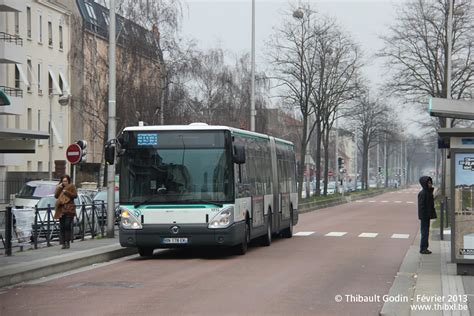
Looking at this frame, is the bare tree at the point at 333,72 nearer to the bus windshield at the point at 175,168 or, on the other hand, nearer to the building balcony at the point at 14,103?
the building balcony at the point at 14,103

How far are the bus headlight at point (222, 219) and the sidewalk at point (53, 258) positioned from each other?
8.55 ft

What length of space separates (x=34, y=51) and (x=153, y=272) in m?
50.8

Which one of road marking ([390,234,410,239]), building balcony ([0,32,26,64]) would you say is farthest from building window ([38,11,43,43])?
road marking ([390,234,410,239])

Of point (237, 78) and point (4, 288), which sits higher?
point (237, 78)

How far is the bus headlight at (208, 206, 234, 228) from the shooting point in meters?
17.7

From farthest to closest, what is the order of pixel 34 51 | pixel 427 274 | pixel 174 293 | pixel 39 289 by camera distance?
pixel 34 51 < pixel 427 274 < pixel 39 289 < pixel 174 293

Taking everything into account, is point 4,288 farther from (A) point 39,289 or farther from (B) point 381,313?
(B) point 381,313

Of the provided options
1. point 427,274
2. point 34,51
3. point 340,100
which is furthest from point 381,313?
point 34,51

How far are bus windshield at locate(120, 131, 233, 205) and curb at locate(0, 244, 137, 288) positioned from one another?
4.84 feet

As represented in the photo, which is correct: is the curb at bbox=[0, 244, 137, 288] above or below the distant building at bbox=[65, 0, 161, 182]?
below

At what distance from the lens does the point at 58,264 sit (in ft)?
51.9

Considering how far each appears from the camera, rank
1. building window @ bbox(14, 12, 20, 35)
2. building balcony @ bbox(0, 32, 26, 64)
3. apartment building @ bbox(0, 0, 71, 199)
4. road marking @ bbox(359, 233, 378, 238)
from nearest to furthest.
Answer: road marking @ bbox(359, 233, 378, 238) → building balcony @ bbox(0, 32, 26, 64) → apartment building @ bbox(0, 0, 71, 199) → building window @ bbox(14, 12, 20, 35)

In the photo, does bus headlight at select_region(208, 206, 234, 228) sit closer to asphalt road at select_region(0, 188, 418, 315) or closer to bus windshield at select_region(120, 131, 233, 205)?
bus windshield at select_region(120, 131, 233, 205)

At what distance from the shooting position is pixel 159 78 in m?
46.2
